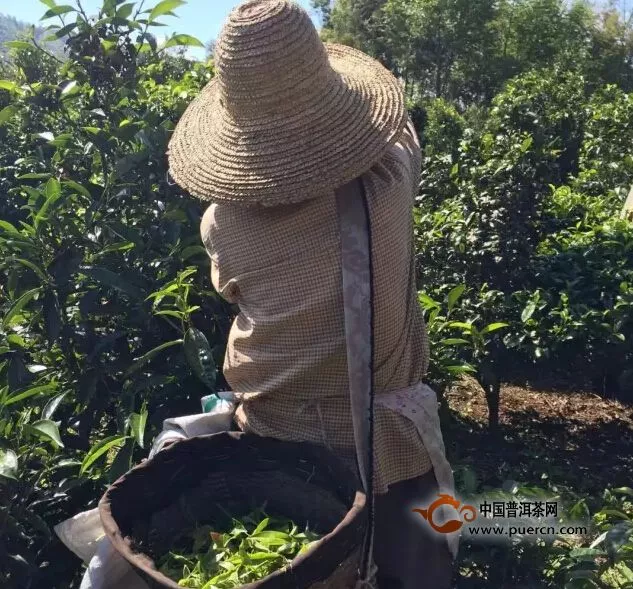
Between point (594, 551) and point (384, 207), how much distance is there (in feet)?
2.93

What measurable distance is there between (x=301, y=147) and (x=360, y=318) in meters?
0.37

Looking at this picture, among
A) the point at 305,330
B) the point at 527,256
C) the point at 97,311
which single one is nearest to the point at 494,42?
the point at 527,256

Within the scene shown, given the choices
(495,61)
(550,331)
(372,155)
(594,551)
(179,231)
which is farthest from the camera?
(495,61)

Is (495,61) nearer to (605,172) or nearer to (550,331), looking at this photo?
Result: (605,172)

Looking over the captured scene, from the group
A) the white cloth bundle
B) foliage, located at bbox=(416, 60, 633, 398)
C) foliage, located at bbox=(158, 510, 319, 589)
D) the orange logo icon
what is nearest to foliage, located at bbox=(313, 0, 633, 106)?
foliage, located at bbox=(416, 60, 633, 398)

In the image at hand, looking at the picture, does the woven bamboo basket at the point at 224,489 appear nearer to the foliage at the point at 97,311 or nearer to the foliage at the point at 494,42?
the foliage at the point at 97,311

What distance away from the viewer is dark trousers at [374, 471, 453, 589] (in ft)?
5.91

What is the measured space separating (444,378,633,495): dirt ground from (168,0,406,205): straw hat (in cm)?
187

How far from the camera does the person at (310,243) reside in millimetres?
1534

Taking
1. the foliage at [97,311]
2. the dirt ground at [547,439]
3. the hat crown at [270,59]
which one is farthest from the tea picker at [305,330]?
the dirt ground at [547,439]

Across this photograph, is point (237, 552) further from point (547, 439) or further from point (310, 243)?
point (547, 439)

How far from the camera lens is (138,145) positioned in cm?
261

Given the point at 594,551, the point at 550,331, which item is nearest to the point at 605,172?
the point at 550,331

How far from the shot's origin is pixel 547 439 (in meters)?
3.76
